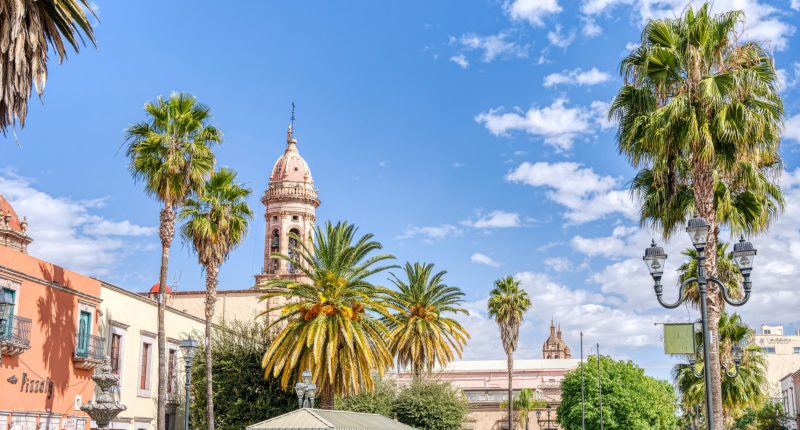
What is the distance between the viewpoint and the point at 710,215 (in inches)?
742

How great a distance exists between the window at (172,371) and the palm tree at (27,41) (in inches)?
1098

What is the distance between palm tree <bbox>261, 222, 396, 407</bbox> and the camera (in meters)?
34.1

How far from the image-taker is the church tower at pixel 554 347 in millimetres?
154375

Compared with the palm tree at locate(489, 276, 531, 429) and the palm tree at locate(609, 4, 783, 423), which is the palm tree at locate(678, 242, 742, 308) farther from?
the palm tree at locate(489, 276, 531, 429)

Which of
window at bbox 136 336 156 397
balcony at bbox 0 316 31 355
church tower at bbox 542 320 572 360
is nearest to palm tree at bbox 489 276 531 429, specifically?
window at bbox 136 336 156 397

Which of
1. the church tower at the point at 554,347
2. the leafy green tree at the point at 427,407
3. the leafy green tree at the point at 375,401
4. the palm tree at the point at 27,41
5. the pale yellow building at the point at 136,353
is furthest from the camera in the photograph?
the church tower at the point at 554,347

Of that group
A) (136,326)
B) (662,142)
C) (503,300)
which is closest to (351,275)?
(136,326)

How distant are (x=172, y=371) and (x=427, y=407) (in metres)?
15.5

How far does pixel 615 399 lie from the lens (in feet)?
221

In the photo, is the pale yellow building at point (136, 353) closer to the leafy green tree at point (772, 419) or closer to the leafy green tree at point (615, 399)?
the leafy green tree at point (615, 399)

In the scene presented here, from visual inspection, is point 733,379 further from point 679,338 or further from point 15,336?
point 15,336

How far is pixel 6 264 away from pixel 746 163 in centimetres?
2144

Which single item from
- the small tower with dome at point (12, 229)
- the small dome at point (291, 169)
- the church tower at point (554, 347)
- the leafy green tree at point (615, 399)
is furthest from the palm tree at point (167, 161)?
the church tower at point (554, 347)

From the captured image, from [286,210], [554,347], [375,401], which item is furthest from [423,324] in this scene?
[554,347]
